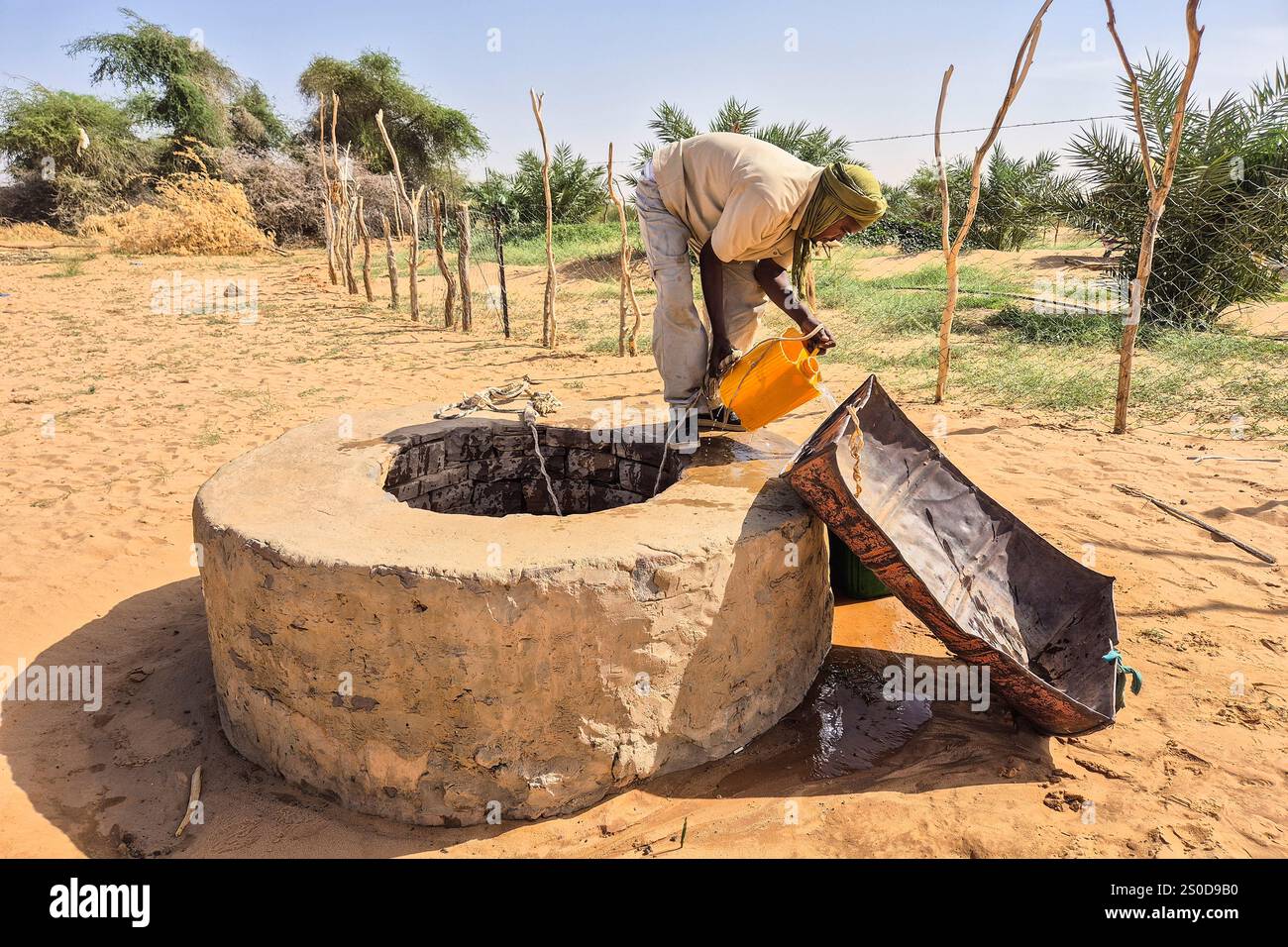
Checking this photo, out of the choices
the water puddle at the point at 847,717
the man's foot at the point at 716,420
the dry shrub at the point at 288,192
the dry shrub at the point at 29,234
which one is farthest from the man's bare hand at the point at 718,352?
the dry shrub at the point at 29,234

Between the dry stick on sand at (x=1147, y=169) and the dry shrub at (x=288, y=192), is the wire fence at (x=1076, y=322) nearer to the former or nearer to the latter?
the dry stick on sand at (x=1147, y=169)

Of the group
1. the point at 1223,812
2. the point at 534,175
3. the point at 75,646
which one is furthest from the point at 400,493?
the point at 534,175

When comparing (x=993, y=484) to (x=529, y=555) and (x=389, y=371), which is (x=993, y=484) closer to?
(x=529, y=555)

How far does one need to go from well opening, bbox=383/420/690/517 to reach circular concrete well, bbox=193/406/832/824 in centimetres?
67

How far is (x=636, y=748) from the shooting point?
240 cm

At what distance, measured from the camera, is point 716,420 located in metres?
3.48

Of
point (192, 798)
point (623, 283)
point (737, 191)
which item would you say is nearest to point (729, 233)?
point (737, 191)

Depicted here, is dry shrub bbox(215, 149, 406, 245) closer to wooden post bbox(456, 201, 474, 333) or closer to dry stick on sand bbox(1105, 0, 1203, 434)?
wooden post bbox(456, 201, 474, 333)

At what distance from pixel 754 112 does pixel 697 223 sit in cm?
989

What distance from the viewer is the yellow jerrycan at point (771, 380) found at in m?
2.87

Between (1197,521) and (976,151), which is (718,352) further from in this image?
(976,151)

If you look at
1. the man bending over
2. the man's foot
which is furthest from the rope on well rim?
the man's foot

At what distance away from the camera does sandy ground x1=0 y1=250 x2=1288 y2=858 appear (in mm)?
2277

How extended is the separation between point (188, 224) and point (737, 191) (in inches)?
619
